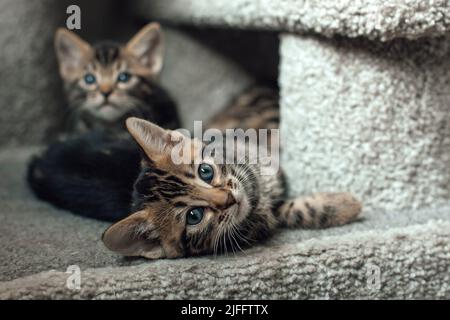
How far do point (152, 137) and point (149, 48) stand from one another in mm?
774

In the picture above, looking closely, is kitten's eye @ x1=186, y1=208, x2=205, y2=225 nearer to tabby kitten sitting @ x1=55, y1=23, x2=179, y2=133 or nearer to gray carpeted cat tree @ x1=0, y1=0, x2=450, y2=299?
gray carpeted cat tree @ x1=0, y1=0, x2=450, y2=299

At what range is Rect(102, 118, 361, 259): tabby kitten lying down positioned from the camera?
133 centimetres

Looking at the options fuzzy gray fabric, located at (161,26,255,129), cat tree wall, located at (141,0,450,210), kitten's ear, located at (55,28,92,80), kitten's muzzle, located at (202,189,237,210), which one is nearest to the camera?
kitten's muzzle, located at (202,189,237,210)

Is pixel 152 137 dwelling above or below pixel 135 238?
above

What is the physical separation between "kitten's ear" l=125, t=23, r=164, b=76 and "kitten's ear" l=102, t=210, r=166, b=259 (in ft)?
2.95

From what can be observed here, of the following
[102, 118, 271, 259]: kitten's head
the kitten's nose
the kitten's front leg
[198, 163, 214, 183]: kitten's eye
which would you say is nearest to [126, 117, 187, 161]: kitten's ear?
[102, 118, 271, 259]: kitten's head

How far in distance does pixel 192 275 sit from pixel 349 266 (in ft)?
1.15

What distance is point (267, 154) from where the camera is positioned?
178 centimetres

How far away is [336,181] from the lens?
5.58ft

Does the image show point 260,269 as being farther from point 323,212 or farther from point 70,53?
point 70,53

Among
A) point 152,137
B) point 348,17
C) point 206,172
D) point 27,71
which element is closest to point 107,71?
point 27,71

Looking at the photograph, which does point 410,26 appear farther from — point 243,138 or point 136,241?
point 136,241

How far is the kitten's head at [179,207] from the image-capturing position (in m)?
1.33
